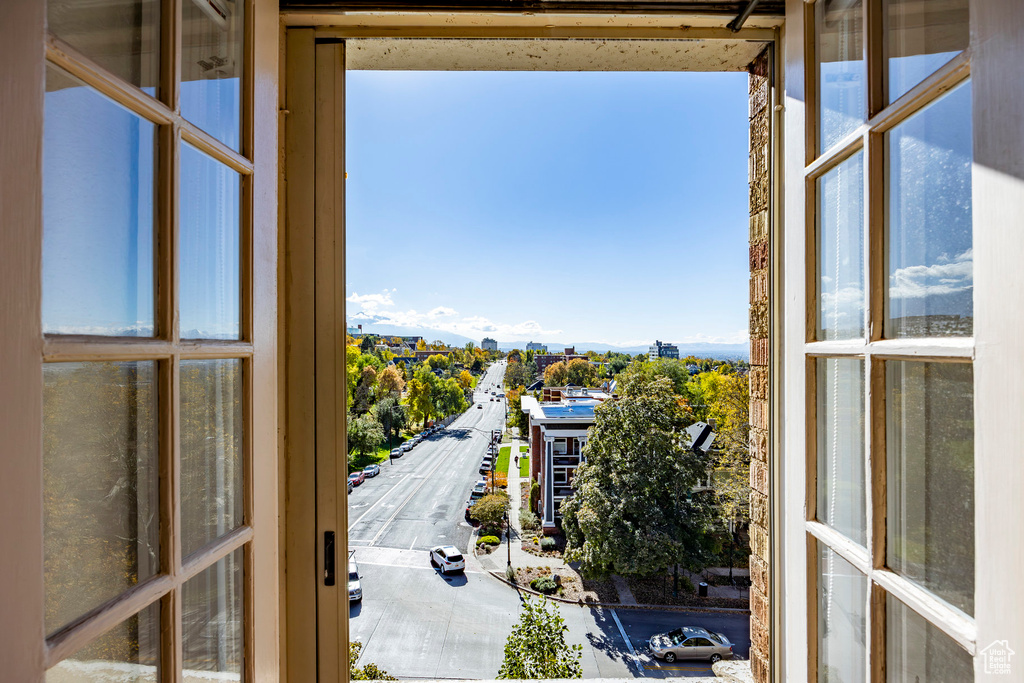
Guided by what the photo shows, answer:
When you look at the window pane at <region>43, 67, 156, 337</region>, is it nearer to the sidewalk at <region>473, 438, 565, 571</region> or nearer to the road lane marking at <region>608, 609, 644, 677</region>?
the sidewalk at <region>473, 438, 565, 571</region>

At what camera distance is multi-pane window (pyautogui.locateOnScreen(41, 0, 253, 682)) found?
0.54m

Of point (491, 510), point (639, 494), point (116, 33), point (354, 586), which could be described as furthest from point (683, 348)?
point (116, 33)

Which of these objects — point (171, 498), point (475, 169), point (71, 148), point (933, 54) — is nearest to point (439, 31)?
point (475, 169)

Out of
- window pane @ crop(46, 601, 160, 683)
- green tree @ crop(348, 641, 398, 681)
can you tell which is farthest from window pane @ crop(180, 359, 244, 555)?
green tree @ crop(348, 641, 398, 681)

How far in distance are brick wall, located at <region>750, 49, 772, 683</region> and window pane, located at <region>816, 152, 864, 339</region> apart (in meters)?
0.29

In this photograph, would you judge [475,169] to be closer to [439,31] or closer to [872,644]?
[439,31]

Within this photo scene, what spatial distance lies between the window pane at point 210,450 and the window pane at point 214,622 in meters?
0.06

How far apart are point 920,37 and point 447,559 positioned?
1.55m

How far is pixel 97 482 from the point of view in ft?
1.91

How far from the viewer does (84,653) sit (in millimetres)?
539

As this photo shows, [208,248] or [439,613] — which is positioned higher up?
[208,248]

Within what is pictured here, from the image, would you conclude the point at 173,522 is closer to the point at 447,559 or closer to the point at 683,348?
the point at 447,559

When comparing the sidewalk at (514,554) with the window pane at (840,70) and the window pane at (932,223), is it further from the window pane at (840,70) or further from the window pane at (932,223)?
the window pane at (840,70)

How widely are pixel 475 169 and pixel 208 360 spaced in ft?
3.97
